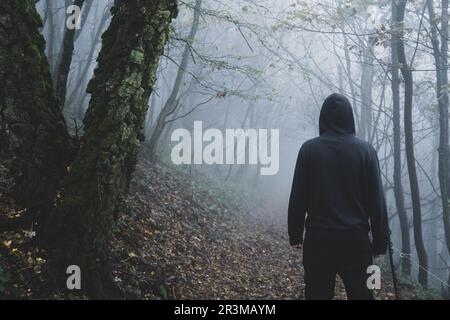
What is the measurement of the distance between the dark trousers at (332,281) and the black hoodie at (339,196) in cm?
10

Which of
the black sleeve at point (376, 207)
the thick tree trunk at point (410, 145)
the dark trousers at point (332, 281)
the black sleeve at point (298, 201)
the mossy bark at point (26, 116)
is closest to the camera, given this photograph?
the dark trousers at point (332, 281)

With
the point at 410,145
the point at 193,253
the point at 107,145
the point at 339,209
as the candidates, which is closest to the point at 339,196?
the point at 339,209

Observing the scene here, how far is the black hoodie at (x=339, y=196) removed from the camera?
334 cm

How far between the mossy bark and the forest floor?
17.2 inches

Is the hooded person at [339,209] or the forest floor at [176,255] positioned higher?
the hooded person at [339,209]

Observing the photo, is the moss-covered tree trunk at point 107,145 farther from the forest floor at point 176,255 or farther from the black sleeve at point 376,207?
the black sleeve at point 376,207

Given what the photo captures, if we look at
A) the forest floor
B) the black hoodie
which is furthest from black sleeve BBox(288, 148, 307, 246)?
the forest floor

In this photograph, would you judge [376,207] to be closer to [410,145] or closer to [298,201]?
[298,201]

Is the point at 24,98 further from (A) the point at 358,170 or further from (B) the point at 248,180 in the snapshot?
(B) the point at 248,180

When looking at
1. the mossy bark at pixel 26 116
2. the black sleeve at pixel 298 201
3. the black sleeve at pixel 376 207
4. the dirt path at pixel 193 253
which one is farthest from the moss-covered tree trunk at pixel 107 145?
the black sleeve at pixel 376 207

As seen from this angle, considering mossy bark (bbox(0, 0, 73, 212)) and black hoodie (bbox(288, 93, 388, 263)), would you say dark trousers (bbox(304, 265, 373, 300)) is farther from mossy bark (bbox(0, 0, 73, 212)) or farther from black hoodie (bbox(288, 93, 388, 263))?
mossy bark (bbox(0, 0, 73, 212))

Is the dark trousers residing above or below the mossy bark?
below

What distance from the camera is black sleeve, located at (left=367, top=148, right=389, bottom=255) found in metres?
3.42
